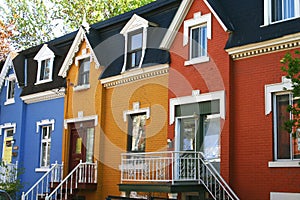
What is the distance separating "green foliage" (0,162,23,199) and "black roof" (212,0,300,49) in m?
12.6

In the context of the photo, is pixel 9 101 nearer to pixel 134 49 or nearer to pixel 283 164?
pixel 134 49

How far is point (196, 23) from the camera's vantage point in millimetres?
16516

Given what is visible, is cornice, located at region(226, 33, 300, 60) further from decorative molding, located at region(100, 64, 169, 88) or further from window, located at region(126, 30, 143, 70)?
window, located at region(126, 30, 143, 70)

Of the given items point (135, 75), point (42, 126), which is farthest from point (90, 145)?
point (42, 126)

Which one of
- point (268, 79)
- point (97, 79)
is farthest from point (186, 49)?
point (97, 79)

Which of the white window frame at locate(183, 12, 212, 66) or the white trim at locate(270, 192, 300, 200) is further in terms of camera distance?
the white window frame at locate(183, 12, 212, 66)

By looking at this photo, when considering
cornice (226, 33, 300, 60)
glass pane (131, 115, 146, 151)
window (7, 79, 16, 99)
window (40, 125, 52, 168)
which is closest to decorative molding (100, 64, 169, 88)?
glass pane (131, 115, 146, 151)

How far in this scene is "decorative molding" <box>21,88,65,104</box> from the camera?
2224 centimetres

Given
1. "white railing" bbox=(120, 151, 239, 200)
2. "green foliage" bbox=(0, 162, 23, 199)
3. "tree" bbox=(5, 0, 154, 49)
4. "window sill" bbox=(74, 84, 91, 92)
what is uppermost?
"tree" bbox=(5, 0, 154, 49)

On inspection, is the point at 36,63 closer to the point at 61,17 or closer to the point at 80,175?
the point at 80,175

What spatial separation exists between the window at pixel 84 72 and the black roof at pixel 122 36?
94cm

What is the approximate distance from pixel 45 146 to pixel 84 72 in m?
4.32

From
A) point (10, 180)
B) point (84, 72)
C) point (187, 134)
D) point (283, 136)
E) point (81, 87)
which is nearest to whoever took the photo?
point (283, 136)

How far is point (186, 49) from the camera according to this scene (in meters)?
16.7
